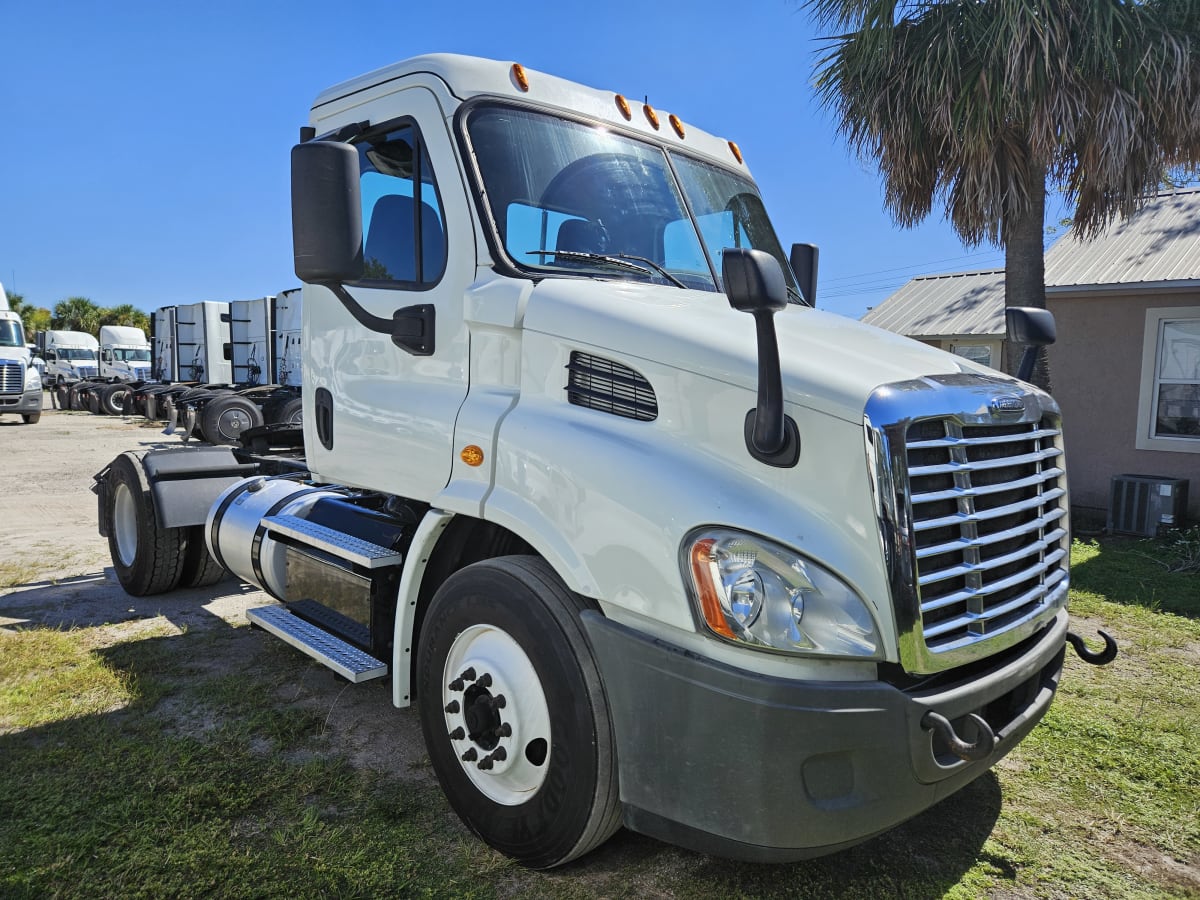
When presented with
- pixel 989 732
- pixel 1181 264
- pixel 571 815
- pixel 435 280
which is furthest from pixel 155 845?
pixel 1181 264

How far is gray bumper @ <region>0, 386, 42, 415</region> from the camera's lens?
22281 mm

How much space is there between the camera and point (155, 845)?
2941 mm

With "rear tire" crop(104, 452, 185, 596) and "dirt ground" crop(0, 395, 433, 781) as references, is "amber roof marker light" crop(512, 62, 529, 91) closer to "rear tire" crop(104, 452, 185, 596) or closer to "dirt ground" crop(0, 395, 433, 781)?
"dirt ground" crop(0, 395, 433, 781)

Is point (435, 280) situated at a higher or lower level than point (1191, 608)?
higher

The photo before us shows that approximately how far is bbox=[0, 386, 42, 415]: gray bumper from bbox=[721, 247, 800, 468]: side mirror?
25.5m

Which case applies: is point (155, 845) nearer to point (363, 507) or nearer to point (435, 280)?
point (363, 507)

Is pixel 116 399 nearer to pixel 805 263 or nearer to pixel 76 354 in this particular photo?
pixel 76 354

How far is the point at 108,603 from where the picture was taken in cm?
600

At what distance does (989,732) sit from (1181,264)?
10.6 metres

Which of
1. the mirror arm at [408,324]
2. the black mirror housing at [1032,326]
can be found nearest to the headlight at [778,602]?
the mirror arm at [408,324]

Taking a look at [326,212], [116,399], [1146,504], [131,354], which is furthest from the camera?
[131,354]

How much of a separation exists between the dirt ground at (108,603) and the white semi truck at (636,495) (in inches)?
19.5

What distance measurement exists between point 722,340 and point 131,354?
41.6 metres

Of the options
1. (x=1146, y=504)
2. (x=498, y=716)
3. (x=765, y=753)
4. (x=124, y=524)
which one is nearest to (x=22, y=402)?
(x=124, y=524)
